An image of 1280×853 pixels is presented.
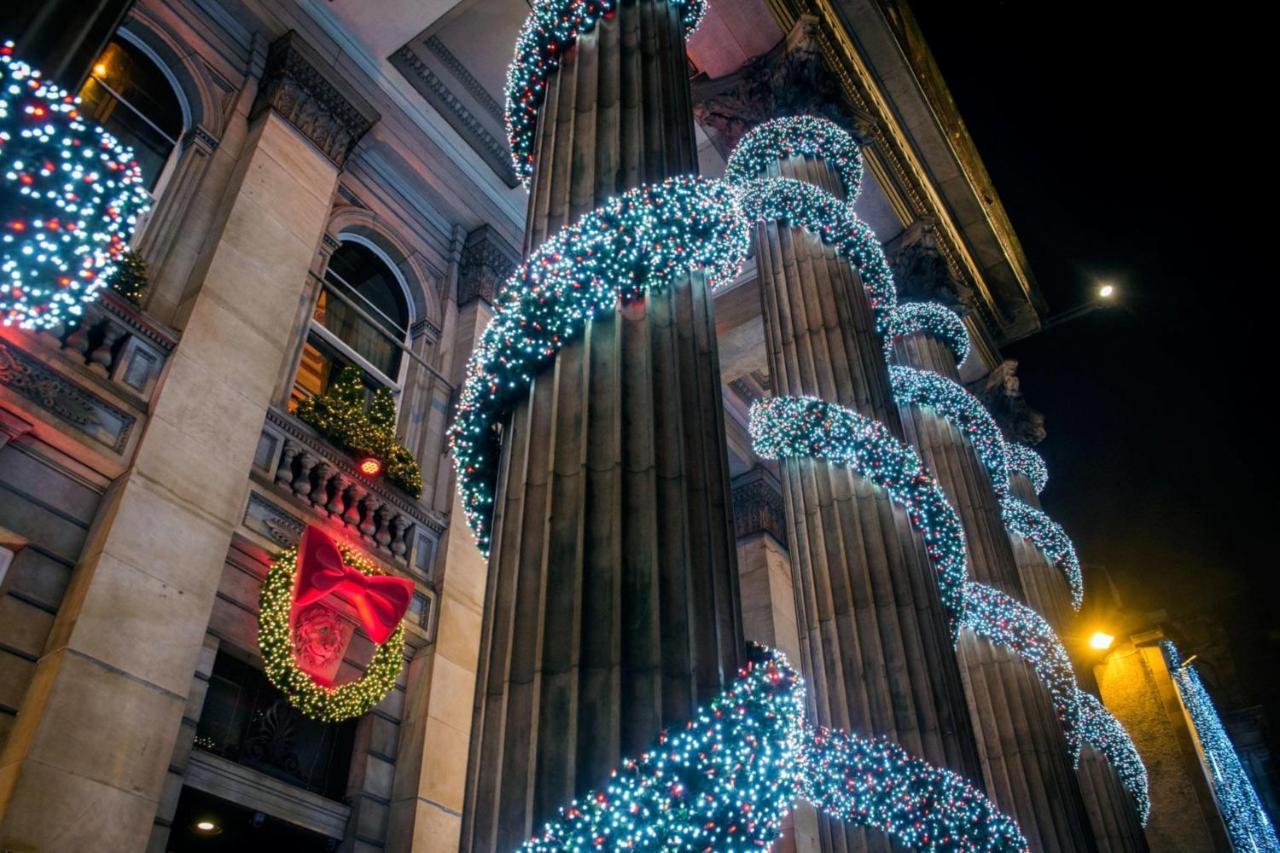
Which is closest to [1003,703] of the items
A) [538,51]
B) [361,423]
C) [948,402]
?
[948,402]

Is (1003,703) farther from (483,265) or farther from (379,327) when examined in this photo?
(483,265)

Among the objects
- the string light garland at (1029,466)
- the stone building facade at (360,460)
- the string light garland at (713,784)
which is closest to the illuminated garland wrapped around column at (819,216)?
the stone building facade at (360,460)

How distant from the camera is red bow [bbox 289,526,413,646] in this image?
8.66m

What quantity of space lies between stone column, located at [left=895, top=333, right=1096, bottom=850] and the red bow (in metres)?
6.41

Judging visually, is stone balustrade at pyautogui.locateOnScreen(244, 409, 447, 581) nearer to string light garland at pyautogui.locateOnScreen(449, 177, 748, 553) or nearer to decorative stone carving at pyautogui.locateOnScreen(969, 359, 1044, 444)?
string light garland at pyautogui.locateOnScreen(449, 177, 748, 553)

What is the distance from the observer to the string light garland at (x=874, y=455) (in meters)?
8.38

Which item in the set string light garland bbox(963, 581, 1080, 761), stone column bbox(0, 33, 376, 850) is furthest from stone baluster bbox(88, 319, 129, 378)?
string light garland bbox(963, 581, 1080, 761)

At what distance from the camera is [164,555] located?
296 inches

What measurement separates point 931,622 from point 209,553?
6.19 meters

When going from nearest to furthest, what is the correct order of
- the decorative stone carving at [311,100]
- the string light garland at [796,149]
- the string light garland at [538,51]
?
the string light garland at [538,51]
the string light garland at [796,149]
the decorative stone carving at [311,100]

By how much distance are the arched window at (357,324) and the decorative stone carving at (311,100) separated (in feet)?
4.91

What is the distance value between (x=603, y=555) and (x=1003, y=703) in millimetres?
7597

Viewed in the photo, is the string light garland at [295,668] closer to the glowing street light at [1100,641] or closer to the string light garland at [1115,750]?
the string light garland at [1115,750]

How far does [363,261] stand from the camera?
42.7 ft
